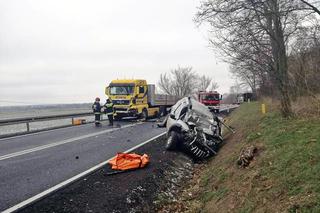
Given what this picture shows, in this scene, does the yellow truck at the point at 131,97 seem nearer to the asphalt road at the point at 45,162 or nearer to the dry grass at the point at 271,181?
the asphalt road at the point at 45,162

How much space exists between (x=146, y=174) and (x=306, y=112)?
5.22 metres

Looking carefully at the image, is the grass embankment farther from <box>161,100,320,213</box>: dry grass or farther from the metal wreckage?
the metal wreckage

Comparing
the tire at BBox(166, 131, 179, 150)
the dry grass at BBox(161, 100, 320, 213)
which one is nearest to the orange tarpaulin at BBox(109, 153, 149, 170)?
the dry grass at BBox(161, 100, 320, 213)

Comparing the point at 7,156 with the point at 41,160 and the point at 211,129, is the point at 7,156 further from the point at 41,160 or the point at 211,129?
the point at 211,129

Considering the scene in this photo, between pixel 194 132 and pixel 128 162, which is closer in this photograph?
pixel 128 162

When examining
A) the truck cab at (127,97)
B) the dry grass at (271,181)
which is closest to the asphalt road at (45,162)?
the dry grass at (271,181)

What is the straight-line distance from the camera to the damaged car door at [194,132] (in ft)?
34.8

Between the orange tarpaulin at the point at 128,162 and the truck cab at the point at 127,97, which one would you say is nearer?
the orange tarpaulin at the point at 128,162

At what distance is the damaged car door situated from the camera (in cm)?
1059

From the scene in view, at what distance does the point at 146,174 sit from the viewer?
26.7 feet

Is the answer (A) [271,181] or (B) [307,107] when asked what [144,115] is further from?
(A) [271,181]

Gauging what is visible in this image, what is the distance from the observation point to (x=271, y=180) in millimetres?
5641

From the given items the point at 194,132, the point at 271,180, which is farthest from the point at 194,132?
the point at 271,180

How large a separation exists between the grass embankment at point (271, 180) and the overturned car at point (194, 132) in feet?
6.29
